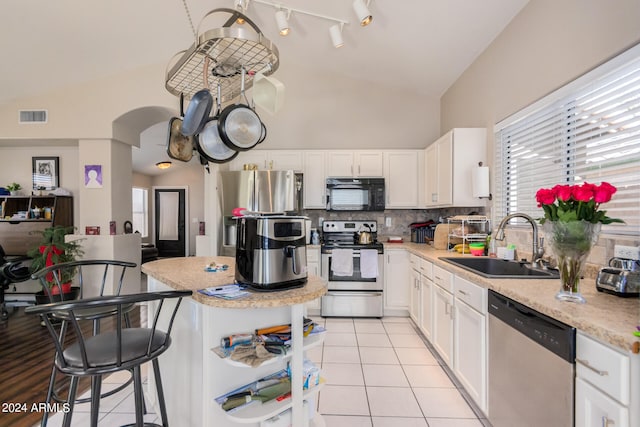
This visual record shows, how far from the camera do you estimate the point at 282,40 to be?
3867 millimetres

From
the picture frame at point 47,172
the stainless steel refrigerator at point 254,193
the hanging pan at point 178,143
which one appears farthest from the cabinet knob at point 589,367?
the picture frame at point 47,172

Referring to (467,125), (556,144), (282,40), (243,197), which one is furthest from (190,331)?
(282,40)

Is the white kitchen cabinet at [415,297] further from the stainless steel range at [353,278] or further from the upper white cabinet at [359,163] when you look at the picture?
the upper white cabinet at [359,163]

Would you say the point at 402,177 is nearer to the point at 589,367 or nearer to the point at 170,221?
the point at 589,367

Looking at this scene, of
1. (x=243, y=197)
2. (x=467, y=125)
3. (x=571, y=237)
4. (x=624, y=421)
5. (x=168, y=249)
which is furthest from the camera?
(x=168, y=249)

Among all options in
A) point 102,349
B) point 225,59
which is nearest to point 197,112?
point 225,59

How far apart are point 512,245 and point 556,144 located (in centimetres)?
80

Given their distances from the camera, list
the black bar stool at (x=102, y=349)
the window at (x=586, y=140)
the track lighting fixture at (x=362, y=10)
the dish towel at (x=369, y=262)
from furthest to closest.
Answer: the dish towel at (x=369, y=262)
the track lighting fixture at (x=362, y=10)
the window at (x=586, y=140)
the black bar stool at (x=102, y=349)

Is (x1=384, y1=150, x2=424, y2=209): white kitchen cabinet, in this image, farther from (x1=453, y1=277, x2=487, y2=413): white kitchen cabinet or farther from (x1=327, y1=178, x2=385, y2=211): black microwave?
(x1=453, y1=277, x2=487, y2=413): white kitchen cabinet

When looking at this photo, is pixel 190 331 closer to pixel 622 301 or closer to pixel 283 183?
pixel 622 301

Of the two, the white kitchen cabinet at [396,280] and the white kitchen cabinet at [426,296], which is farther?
the white kitchen cabinet at [396,280]

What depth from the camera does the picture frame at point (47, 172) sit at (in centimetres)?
454

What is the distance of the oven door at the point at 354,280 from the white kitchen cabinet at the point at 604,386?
8.47 ft

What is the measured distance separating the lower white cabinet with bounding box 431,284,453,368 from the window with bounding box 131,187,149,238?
823cm
